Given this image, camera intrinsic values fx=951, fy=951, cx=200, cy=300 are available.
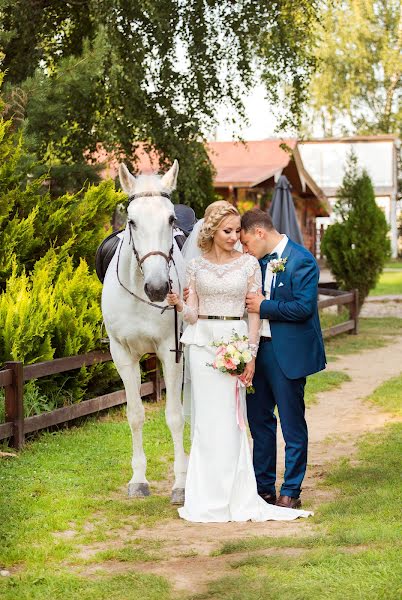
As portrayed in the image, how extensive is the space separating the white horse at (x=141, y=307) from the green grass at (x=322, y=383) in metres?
4.69

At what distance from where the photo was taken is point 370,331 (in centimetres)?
2030

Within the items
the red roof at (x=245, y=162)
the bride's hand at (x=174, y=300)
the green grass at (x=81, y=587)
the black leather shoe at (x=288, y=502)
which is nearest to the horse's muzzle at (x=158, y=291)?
the bride's hand at (x=174, y=300)

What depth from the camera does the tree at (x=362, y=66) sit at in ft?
182

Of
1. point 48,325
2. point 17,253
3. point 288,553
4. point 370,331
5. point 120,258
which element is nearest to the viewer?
point 288,553

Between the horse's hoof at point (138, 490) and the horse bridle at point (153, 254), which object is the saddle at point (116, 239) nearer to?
the horse bridle at point (153, 254)

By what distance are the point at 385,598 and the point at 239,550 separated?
119 cm

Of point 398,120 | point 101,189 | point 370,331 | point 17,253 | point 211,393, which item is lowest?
point 370,331

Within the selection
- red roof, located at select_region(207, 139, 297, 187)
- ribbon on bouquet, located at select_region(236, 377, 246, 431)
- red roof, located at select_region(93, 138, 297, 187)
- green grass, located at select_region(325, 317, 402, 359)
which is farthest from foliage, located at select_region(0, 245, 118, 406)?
red roof, located at select_region(207, 139, 297, 187)

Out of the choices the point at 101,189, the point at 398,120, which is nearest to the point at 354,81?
the point at 398,120

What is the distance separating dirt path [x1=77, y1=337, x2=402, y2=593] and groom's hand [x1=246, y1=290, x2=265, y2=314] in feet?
4.67

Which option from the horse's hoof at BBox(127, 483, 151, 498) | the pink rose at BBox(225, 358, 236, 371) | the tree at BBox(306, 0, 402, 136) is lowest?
the horse's hoof at BBox(127, 483, 151, 498)

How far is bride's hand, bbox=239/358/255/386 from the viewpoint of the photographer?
638 centimetres

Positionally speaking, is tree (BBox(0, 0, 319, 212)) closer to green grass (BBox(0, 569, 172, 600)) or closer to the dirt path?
the dirt path

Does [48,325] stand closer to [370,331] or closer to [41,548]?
[41,548]
